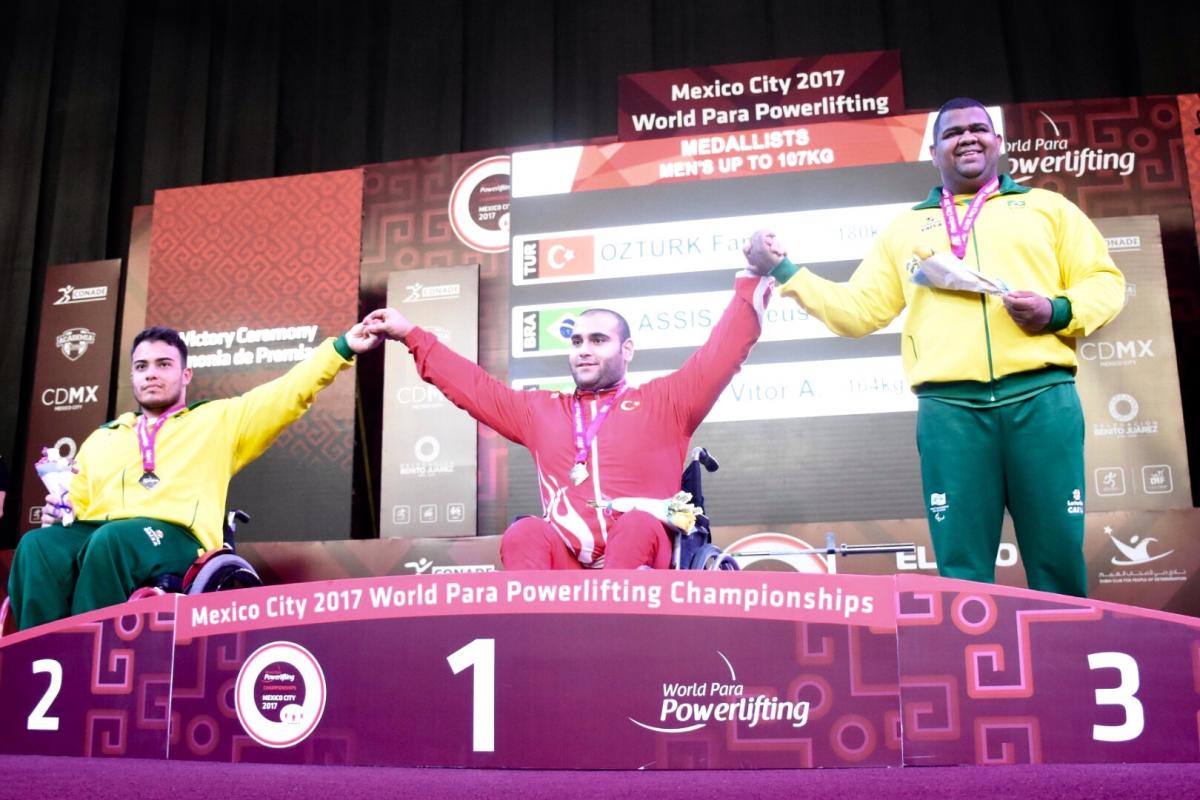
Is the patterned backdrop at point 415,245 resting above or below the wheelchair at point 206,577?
above

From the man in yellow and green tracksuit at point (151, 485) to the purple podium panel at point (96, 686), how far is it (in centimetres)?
72

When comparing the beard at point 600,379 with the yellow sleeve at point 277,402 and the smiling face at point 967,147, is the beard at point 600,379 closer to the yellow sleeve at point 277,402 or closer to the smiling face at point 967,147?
the yellow sleeve at point 277,402

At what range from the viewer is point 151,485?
8.70ft

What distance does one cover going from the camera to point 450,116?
17.8 ft

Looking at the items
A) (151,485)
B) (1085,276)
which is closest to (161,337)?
(151,485)

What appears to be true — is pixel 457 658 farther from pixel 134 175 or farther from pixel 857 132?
pixel 134 175

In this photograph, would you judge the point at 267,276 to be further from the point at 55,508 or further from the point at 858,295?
the point at 858,295

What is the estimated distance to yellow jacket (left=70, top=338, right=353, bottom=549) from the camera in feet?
A: 8.69

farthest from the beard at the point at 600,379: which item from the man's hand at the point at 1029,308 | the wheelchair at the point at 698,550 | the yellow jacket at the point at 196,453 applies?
the man's hand at the point at 1029,308

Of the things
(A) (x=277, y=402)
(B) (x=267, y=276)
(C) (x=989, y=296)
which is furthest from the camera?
(B) (x=267, y=276)

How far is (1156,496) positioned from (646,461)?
2.64 meters

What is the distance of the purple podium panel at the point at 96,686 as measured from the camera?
5.38ft

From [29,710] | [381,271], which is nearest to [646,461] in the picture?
[29,710]

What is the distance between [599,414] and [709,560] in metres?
0.47
